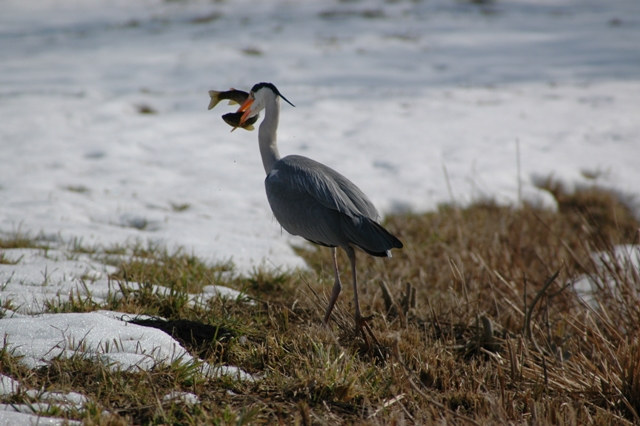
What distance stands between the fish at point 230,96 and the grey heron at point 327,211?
1.64 ft

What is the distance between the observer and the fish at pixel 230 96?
3865mm

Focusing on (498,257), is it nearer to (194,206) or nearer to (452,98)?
(194,206)

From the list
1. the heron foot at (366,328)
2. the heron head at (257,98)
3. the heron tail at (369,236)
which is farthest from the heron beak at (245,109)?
the heron foot at (366,328)

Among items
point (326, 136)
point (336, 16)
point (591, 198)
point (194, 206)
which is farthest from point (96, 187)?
point (336, 16)

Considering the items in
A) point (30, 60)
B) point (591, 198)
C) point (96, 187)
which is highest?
point (30, 60)

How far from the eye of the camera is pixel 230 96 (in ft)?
12.9

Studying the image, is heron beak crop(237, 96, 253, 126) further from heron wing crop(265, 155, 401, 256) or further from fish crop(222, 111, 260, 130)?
heron wing crop(265, 155, 401, 256)

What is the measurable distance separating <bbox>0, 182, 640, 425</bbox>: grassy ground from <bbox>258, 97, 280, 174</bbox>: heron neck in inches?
32.2

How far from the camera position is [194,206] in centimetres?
627

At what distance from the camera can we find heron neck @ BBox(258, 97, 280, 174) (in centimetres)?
384

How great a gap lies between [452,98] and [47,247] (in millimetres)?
7773

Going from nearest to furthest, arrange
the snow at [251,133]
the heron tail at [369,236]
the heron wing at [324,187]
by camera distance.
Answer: the heron tail at [369,236]
the heron wing at [324,187]
the snow at [251,133]

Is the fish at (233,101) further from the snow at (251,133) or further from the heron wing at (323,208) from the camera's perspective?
the snow at (251,133)

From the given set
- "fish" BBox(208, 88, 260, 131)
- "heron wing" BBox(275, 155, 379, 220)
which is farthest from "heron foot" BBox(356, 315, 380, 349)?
"fish" BBox(208, 88, 260, 131)
